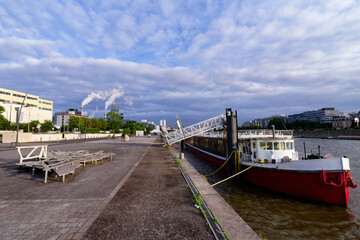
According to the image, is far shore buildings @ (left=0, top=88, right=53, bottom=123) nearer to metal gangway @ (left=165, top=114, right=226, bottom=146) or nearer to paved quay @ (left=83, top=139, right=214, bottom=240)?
metal gangway @ (left=165, top=114, right=226, bottom=146)

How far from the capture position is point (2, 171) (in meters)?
10.9

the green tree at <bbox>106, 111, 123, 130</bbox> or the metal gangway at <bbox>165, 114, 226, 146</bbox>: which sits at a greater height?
the green tree at <bbox>106, 111, 123, 130</bbox>

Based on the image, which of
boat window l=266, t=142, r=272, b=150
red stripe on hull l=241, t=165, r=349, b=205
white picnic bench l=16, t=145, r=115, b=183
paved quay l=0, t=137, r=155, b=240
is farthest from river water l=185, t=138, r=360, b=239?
white picnic bench l=16, t=145, r=115, b=183

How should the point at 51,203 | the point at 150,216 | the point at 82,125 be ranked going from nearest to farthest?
the point at 150,216
the point at 51,203
the point at 82,125

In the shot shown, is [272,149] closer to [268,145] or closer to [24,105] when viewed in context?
[268,145]

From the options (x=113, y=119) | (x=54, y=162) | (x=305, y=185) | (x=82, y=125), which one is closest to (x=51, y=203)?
(x=54, y=162)

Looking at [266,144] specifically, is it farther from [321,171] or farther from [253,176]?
[321,171]

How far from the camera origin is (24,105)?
99.7m

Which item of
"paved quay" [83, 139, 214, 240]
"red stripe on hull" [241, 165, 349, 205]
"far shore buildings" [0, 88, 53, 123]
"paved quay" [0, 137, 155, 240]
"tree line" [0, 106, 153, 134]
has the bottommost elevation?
"red stripe on hull" [241, 165, 349, 205]

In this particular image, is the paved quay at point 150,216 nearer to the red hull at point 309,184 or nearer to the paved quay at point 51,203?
the paved quay at point 51,203

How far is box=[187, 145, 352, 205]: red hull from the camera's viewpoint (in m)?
10.2

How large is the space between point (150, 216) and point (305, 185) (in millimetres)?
10725

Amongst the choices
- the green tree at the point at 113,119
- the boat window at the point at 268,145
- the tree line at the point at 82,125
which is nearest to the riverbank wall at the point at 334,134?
the boat window at the point at 268,145

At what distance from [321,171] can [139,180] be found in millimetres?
10717
